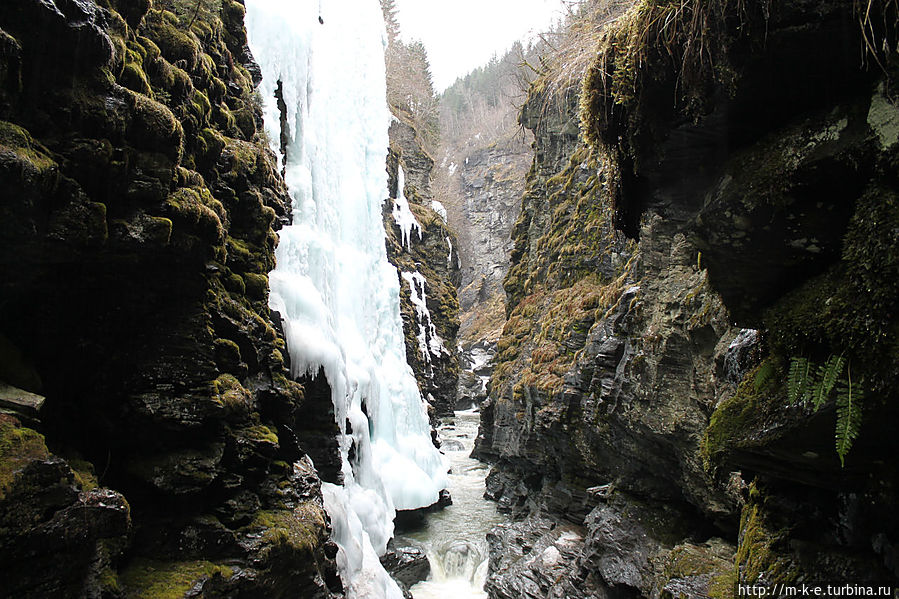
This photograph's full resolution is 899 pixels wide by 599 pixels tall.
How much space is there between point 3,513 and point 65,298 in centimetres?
211

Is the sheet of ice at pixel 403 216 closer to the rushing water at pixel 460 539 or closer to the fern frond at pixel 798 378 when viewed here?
the rushing water at pixel 460 539

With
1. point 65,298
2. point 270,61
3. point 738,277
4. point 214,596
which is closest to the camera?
point 738,277

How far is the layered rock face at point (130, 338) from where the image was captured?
3814 mm

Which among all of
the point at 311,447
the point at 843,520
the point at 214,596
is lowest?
the point at 214,596

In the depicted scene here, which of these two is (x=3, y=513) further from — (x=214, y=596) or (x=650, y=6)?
(x=650, y=6)

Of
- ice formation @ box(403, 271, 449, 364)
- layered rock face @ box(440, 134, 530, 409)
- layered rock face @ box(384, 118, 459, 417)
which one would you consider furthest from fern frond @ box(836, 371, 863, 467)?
layered rock face @ box(440, 134, 530, 409)

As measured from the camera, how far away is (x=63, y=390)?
478 centimetres

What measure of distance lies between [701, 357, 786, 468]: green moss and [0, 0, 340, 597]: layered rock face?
182 inches

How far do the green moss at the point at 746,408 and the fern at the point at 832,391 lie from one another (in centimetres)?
23

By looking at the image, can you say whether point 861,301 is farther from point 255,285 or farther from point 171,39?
point 171,39

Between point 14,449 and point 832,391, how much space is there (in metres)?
5.16

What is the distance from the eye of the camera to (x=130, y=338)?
531cm

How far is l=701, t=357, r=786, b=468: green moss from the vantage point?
3014 mm

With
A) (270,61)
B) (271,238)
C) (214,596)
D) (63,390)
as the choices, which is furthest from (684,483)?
(270,61)
